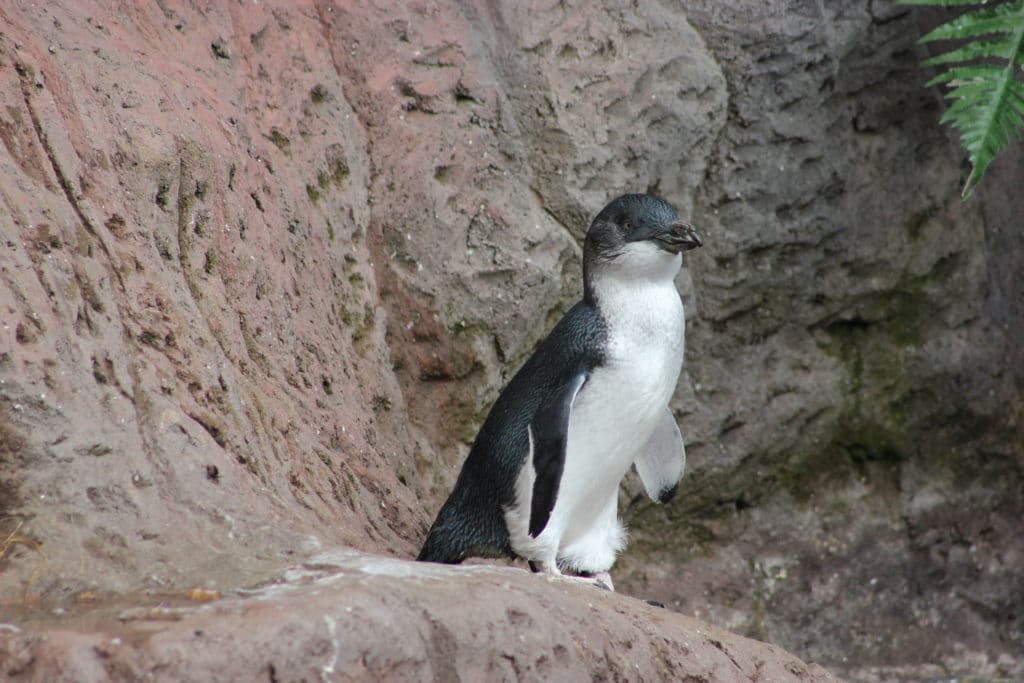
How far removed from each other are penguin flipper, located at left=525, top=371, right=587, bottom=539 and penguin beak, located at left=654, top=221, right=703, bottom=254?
525 millimetres

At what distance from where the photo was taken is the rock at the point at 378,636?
220 cm

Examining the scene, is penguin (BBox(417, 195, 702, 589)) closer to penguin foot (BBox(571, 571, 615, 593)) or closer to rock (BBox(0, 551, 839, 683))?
penguin foot (BBox(571, 571, 615, 593))

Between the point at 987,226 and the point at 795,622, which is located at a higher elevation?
the point at 987,226

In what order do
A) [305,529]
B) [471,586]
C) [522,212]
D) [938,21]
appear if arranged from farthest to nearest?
[938,21] → [522,212] → [305,529] → [471,586]

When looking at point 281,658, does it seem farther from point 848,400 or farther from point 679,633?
point 848,400

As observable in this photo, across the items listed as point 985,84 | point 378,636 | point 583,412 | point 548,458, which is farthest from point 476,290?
point 378,636

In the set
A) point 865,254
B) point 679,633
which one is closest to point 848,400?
point 865,254

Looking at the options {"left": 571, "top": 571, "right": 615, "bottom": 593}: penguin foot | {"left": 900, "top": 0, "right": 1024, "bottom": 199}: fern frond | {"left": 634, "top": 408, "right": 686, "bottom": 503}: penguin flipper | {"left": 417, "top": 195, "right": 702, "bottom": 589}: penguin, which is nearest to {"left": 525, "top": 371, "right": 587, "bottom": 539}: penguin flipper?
{"left": 417, "top": 195, "right": 702, "bottom": 589}: penguin

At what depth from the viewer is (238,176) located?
390 centimetres

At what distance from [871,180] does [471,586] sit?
3.38 metres

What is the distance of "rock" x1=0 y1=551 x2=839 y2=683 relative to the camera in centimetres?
220

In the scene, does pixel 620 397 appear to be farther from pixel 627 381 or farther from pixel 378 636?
pixel 378 636

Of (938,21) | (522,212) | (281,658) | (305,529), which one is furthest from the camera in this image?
(938,21)

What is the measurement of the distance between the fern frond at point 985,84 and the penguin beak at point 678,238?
1.56 meters
